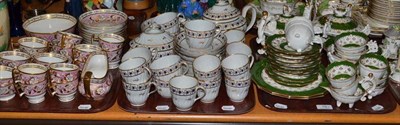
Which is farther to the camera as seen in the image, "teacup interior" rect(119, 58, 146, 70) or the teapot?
the teapot

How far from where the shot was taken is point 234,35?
1.56 metres

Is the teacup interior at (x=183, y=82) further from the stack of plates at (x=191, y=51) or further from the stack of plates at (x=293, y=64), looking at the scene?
the stack of plates at (x=293, y=64)

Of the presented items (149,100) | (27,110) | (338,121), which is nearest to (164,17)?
(149,100)

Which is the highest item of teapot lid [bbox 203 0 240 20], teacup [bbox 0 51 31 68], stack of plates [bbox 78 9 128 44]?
teapot lid [bbox 203 0 240 20]

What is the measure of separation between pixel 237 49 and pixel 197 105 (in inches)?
9.1

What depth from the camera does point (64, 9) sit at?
1817 mm

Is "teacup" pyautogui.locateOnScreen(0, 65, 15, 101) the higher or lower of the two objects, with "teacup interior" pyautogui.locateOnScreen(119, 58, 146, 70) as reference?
lower

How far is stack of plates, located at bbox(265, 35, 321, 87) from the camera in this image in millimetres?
1354

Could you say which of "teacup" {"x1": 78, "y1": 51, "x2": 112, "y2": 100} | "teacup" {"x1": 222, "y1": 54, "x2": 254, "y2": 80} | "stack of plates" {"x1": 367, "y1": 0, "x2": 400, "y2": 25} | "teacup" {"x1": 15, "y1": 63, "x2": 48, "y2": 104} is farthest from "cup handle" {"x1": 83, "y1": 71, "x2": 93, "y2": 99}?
"stack of plates" {"x1": 367, "y1": 0, "x2": 400, "y2": 25}

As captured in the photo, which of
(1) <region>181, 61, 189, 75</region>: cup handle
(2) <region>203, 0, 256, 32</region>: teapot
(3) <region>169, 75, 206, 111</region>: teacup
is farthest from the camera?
(2) <region>203, 0, 256, 32</region>: teapot

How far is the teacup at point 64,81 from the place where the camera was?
1.31m

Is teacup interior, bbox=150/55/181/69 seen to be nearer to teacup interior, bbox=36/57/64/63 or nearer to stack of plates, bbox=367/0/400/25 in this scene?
teacup interior, bbox=36/57/64/63

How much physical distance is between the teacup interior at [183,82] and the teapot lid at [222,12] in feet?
1.02

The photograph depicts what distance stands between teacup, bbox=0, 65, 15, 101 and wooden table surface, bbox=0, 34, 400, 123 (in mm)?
52
